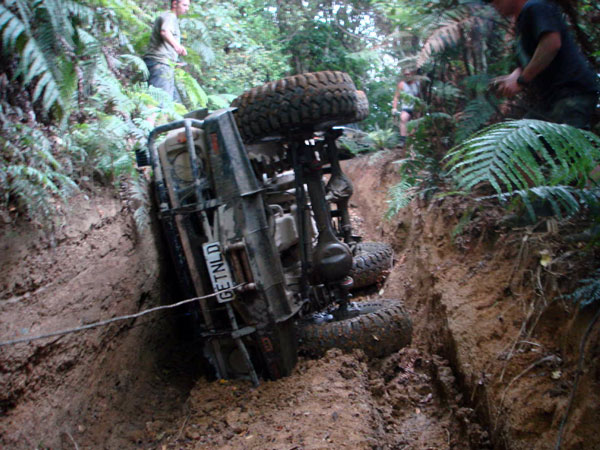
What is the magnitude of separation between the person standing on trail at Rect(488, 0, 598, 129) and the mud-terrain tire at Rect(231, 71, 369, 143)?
3.85 feet

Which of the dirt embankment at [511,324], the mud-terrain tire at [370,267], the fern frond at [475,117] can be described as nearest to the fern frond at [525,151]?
the dirt embankment at [511,324]

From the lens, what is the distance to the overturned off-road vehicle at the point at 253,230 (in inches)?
104

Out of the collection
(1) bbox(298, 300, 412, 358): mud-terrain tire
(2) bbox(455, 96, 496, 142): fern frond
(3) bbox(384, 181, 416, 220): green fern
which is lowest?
(1) bbox(298, 300, 412, 358): mud-terrain tire

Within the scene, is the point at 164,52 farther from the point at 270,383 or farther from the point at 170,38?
the point at 270,383

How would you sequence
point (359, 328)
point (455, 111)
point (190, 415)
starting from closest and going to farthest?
point (190, 415)
point (359, 328)
point (455, 111)

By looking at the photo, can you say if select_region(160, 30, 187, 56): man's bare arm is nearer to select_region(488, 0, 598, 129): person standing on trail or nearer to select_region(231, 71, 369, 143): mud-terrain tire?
select_region(231, 71, 369, 143): mud-terrain tire

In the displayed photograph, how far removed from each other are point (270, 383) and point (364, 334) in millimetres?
715

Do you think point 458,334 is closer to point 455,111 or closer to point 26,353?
point 26,353

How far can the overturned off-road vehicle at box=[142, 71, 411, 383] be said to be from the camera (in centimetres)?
265

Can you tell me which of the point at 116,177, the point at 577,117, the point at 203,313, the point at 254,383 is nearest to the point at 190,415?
the point at 254,383

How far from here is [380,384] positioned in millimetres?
2812

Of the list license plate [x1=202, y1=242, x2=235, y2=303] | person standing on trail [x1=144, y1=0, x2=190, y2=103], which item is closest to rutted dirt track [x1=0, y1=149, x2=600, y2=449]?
license plate [x1=202, y1=242, x2=235, y2=303]

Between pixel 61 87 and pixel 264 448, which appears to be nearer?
pixel 264 448

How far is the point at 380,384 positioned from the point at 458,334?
59 cm
